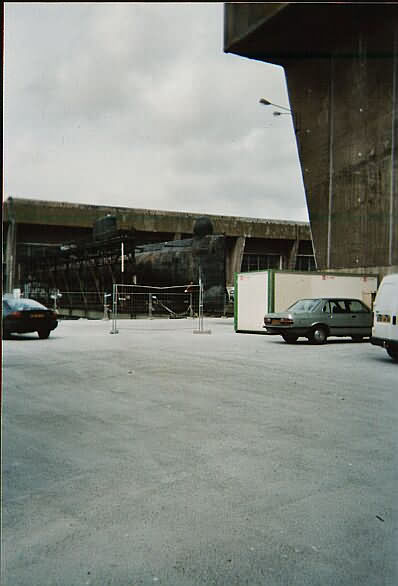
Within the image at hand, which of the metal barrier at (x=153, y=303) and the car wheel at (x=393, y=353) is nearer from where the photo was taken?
the car wheel at (x=393, y=353)

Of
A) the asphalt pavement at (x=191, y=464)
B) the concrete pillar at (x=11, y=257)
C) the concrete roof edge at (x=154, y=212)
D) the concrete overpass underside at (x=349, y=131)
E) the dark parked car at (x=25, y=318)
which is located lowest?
the asphalt pavement at (x=191, y=464)

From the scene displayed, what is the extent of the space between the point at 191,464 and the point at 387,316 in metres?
0.79

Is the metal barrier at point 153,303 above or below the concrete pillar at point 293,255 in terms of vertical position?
below

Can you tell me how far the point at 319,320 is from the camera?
2.30 meters

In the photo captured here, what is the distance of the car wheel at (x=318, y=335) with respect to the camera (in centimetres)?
204

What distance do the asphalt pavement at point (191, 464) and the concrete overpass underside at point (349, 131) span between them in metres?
0.39

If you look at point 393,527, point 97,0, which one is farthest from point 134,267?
point 393,527

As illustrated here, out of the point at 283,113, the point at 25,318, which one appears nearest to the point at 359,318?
the point at 283,113

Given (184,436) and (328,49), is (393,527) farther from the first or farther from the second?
(328,49)

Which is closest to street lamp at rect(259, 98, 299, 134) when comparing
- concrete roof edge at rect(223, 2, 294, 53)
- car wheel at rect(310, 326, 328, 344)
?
concrete roof edge at rect(223, 2, 294, 53)

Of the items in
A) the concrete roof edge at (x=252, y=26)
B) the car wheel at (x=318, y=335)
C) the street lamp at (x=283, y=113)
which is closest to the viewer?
the concrete roof edge at (x=252, y=26)

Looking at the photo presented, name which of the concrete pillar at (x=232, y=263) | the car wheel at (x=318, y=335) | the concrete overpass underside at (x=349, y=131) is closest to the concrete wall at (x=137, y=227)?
the concrete pillar at (x=232, y=263)

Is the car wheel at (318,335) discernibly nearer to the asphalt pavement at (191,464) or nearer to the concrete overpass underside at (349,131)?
the asphalt pavement at (191,464)

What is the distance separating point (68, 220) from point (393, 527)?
124cm
